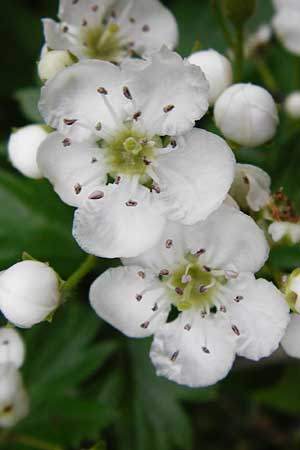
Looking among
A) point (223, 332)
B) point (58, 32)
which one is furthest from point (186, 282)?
point (58, 32)

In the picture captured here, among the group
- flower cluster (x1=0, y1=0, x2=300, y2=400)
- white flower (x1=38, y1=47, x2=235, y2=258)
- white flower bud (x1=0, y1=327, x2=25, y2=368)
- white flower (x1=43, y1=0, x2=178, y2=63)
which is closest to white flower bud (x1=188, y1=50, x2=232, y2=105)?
flower cluster (x1=0, y1=0, x2=300, y2=400)

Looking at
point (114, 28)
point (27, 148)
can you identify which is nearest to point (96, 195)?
point (27, 148)

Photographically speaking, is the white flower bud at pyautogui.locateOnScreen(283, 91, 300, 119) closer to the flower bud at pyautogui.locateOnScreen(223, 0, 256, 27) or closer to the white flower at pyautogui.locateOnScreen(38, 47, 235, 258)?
the flower bud at pyautogui.locateOnScreen(223, 0, 256, 27)

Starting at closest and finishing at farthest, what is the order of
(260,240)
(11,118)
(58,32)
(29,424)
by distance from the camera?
(260,240)
(58,32)
(29,424)
(11,118)

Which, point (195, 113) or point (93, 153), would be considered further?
point (93, 153)

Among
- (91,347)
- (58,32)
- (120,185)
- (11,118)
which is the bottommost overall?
(91,347)

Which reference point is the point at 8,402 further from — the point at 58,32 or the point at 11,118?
the point at 11,118

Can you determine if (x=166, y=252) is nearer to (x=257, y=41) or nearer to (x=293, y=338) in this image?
(x=293, y=338)
